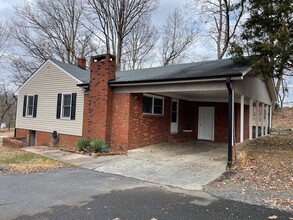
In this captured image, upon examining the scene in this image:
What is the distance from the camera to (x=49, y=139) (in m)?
15.3

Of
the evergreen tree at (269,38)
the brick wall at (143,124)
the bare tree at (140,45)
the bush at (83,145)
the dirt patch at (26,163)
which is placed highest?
the bare tree at (140,45)

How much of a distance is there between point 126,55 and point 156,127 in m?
20.4

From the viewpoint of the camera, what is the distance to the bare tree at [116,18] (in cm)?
2742

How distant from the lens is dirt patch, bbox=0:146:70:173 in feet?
27.9

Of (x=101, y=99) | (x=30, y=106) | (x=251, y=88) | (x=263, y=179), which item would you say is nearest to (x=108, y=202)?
(x=263, y=179)

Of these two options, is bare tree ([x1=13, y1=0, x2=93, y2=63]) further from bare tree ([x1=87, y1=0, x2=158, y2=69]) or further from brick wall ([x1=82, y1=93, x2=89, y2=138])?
brick wall ([x1=82, y1=93, x2=89, y2=138])

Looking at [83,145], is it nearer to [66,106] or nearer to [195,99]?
[66,106]

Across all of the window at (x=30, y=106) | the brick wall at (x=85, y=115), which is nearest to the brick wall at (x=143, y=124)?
the brick wall at (x=85, y=115)

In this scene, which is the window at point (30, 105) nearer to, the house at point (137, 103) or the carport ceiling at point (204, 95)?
the house at point (137, 103)

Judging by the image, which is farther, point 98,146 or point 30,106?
point 30,106

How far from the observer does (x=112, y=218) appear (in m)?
4.34

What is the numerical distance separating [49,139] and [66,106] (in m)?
2.51

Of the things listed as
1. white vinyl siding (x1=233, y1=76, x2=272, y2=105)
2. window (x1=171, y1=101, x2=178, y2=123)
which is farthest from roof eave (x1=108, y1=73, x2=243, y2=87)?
window (x1=171, y1=101, x2=178, y2=123)

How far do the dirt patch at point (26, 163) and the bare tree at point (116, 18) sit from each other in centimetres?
1848
